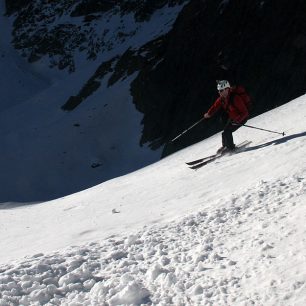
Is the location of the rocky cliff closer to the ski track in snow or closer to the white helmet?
the white helmet

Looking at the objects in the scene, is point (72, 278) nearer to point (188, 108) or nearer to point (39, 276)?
point (39, 276)

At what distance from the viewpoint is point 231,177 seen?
908 cm

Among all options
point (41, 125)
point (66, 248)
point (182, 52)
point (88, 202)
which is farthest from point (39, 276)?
point (41, 125)

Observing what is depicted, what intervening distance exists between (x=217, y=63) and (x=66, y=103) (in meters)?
12.1

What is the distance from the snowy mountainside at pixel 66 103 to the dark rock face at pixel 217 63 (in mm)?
1699

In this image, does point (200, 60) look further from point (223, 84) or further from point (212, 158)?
point (212, 158)

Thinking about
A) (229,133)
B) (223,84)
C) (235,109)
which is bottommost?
(229,133)

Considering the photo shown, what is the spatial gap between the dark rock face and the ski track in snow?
1457cm

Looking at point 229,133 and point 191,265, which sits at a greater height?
point 229,133

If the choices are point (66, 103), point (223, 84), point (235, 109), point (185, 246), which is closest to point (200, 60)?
point (66, 103)

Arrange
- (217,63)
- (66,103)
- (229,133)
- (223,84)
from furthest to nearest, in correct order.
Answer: (66,103), (217,63), (229,133), (223,84)

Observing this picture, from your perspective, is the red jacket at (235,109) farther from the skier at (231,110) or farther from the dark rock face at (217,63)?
the dark rock face at (217,63)

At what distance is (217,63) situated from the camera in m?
24.4

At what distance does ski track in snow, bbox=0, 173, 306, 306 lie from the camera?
4746 mm
